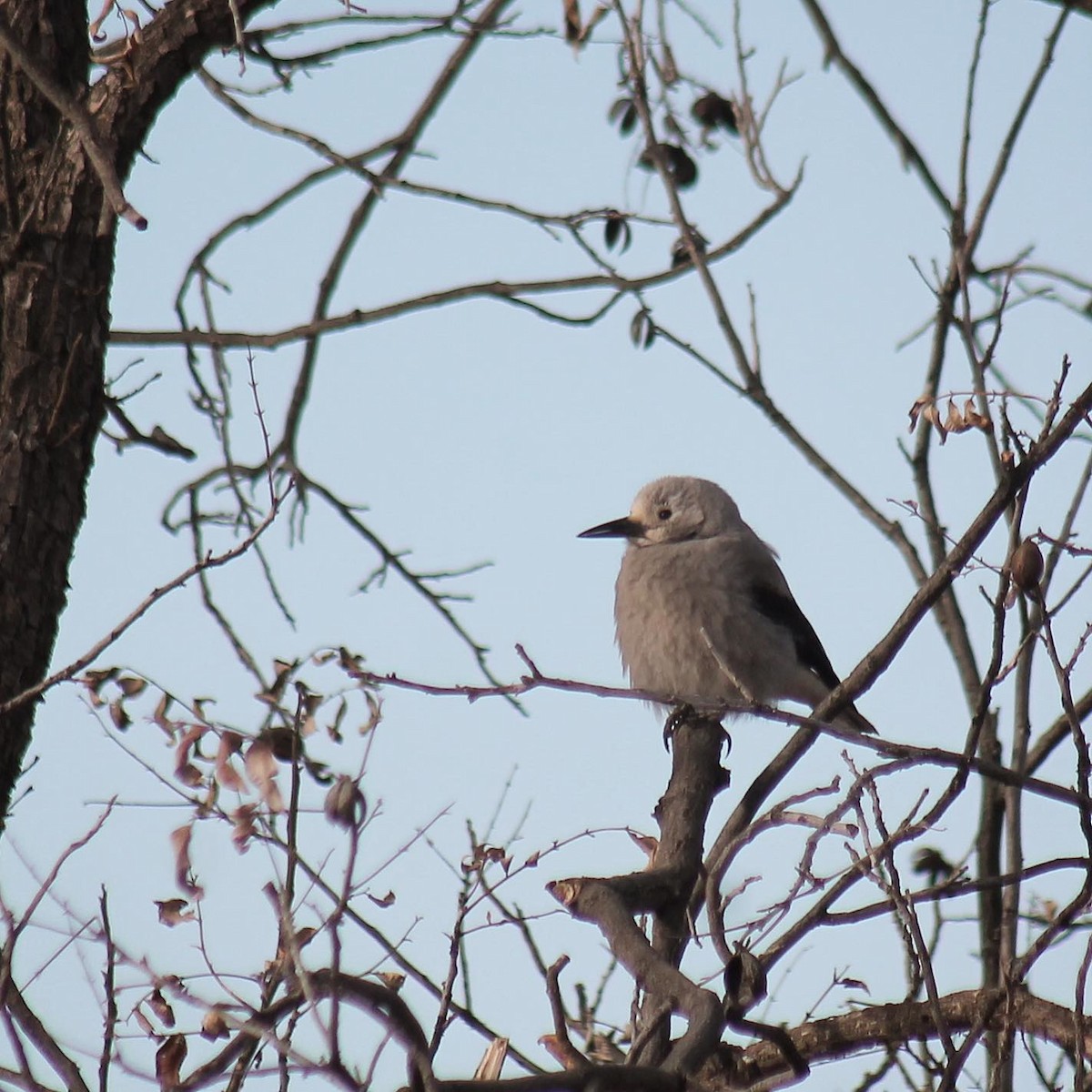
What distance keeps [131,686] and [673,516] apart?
300 centimetres

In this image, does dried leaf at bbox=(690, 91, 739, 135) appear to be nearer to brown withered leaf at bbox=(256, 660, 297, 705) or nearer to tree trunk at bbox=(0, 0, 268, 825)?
tree trunk at bbox=(0, 0, 268, 825)

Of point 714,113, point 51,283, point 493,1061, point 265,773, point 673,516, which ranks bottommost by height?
point 493,1061

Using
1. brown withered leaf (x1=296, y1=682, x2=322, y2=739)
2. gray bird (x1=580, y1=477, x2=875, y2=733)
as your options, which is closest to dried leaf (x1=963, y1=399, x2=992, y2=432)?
brown withered leaf (x1=296, y1=682, x2=322, y2=739)

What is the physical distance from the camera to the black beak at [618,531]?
20.2 feet

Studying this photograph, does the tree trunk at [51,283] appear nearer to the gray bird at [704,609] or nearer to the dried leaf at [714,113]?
the dried leaf at [714,113]

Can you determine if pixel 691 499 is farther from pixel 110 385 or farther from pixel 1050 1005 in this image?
pixel 1050 1005

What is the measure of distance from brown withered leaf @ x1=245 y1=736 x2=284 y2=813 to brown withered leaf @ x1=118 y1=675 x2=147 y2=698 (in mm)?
506

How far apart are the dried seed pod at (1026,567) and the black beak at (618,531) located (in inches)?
128

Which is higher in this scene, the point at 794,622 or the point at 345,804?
the point at 794,622

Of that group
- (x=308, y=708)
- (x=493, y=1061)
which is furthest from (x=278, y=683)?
(x=493, y=1061)

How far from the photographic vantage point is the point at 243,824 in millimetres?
3086

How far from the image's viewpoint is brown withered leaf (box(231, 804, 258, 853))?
3.07 m

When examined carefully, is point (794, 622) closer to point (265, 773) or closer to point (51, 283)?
point (51, 283)

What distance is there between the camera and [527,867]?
138 inches
